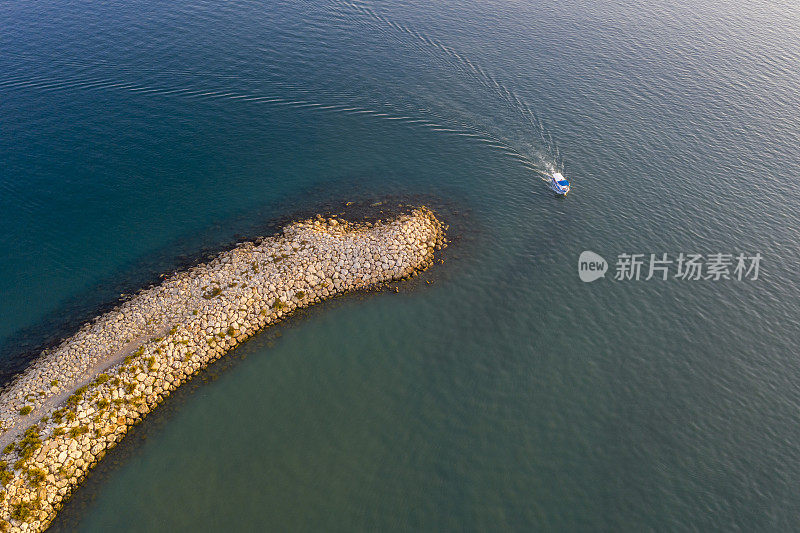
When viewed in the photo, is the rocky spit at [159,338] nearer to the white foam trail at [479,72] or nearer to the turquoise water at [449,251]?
the turquoise water at [449,251]

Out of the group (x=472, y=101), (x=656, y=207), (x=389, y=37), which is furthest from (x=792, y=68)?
(x=389, y=37)

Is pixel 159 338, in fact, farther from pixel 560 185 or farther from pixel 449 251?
pixel 560 185

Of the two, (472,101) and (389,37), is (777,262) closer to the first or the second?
(472,101)

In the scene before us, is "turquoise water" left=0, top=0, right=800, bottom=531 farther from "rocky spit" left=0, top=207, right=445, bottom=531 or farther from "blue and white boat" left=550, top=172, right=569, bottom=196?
"rocky spit" left=0, top=207, right=445, bottom=531

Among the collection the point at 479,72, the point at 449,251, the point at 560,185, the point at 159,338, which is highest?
the point at 479,72

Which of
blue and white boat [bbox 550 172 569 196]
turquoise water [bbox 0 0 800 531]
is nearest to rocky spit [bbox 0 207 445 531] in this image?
turquoise water [bbox 0 0 800 531]

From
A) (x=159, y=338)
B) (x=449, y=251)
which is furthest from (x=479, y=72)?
(x=159, y=338)
